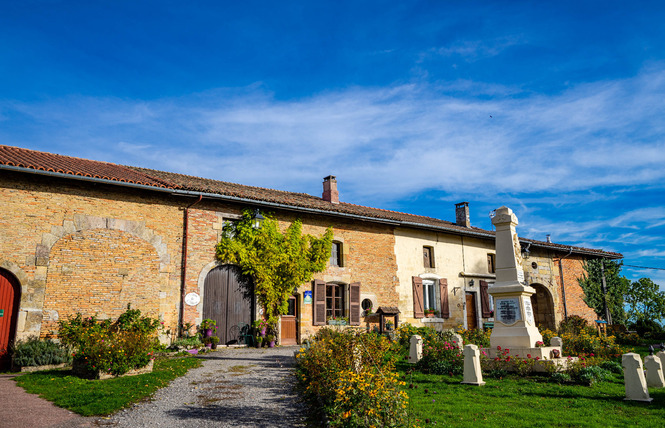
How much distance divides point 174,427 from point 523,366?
6907 millimetres

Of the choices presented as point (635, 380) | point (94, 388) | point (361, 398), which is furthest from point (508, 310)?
point (94, 388)

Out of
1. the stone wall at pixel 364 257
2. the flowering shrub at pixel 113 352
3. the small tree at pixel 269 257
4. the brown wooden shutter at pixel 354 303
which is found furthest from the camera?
the brown wooden shutter at pixel 354 303

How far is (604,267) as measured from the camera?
79.4ft

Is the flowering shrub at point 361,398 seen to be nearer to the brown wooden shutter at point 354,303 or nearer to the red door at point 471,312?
the brown wooden shutter at point 354,303

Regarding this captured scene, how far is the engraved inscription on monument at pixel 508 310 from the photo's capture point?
406 inches

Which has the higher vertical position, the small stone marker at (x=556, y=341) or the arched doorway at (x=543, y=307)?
the arched doorway at (x=543, y=307)

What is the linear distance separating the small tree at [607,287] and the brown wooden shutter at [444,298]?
9.00 metres

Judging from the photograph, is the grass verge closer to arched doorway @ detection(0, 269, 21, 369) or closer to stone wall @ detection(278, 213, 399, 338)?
arched doorway @ detection(0, 269, 21, 369)

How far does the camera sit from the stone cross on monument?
1006cm

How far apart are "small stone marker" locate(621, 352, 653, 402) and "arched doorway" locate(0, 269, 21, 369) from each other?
1233cm

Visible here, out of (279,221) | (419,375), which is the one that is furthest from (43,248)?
(419,375)

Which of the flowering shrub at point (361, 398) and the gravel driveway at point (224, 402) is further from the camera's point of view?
the gravel driveway at point (224, 402)

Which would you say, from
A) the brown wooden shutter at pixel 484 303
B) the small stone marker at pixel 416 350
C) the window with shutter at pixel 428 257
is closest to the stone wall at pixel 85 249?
the small stone marker at pixel 416 350

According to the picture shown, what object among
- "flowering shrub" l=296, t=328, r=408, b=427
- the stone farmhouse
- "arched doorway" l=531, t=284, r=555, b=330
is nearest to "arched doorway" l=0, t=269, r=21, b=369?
the stone farmhouse
